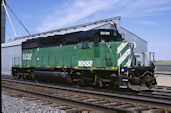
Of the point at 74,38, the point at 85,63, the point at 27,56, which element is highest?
the point at 74,38

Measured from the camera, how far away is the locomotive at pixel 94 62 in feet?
28.7

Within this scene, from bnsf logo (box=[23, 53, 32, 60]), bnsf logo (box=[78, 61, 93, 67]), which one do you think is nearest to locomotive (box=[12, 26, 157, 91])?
bnsf logo (box=[78, 61, 93, 67])

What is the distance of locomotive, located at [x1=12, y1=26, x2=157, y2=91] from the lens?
344 inches

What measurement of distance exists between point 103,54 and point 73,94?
8.80ft

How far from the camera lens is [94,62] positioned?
9.84 meters

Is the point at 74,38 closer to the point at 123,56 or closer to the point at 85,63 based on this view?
the point at 85,63

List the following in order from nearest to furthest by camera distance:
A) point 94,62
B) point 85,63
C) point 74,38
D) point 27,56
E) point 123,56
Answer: point 123,56 < point 94,62 < point 85,63 < point 74,38 < point 27,56

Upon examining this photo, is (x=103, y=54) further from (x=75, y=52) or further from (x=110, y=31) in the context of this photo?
(x=75, y=52)

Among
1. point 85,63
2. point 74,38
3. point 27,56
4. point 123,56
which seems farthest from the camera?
point 27,56

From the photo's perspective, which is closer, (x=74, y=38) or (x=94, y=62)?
(x=94, y=62)

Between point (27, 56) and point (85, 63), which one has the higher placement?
point (27, 56)

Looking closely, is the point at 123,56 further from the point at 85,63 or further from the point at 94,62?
the point at 85,63

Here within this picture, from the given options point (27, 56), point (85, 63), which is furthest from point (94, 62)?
point (27, 56)

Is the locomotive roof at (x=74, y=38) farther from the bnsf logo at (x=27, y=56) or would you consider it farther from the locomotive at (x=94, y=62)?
the bnsf logo at (x=27, y=56)
